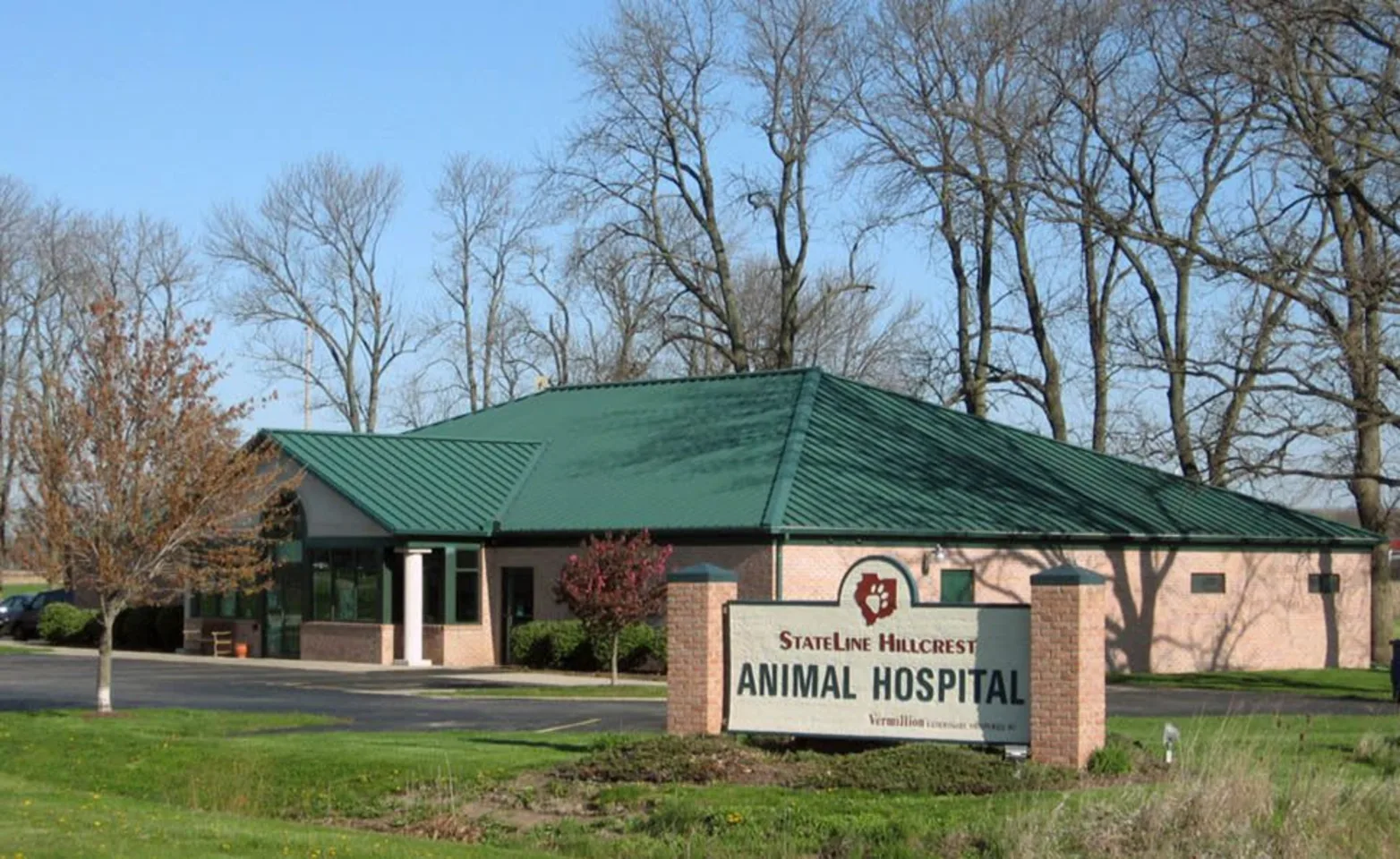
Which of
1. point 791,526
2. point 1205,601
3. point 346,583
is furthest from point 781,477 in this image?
point 1205,601

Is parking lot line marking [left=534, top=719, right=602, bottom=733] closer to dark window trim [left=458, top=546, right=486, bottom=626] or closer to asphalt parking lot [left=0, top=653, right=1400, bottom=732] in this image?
asphalt parking lot [left=0, top=653, right=1400, bottom=732]

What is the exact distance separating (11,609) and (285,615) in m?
19.4

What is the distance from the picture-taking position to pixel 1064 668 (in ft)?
60.1

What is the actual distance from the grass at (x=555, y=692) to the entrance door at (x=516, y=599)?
23.5 ft

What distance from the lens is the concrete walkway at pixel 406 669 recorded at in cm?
3641

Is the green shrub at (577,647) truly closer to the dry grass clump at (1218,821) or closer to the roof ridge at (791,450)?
the roof ridge at (791,450)

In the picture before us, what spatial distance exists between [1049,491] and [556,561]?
35.9 ft

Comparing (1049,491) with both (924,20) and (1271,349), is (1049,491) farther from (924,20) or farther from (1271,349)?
(924,20)

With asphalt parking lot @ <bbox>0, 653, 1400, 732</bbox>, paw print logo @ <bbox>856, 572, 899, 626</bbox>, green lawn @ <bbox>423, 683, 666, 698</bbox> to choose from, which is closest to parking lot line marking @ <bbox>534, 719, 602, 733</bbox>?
asphalt parking lot @ <bbox>0, 653, 1400, 732</bbox>

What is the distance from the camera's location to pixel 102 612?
1041 inches

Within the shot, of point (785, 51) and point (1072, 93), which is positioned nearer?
point (1072, 93)

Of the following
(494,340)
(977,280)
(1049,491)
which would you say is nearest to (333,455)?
(1049,491)

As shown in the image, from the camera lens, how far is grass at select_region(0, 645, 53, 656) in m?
48.6

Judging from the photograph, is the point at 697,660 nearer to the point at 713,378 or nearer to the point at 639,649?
the point at 639,649
